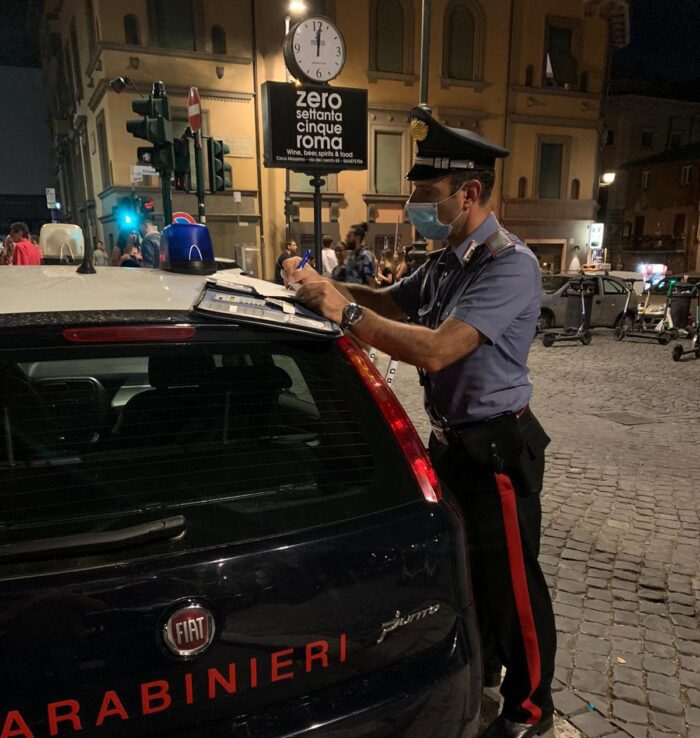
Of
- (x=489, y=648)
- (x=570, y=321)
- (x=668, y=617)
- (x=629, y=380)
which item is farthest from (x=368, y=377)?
(x=570, y=321)

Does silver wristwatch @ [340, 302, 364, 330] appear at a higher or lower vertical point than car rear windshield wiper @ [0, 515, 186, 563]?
higher

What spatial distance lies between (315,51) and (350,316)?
269 inches

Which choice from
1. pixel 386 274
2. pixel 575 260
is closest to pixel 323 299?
pixel 386 274

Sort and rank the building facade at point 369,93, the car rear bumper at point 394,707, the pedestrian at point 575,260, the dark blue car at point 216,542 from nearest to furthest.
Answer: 1. the dark blue car at point 216,542
2. the car rear bumper at point 394,707
3. the building facade at point 369,93
4. the pedestrian at point 575,260

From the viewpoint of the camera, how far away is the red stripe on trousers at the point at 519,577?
1912 millimetres

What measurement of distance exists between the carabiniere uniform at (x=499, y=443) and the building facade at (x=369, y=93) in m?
18.6

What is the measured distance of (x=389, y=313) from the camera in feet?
8.64

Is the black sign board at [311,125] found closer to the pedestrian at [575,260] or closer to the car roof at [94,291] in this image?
the car roof at [94,291]

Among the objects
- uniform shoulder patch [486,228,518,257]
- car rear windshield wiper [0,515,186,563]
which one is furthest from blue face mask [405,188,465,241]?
car rear windshield wiper [0,515,186,563]

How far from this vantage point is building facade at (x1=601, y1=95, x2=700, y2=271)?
39219 millimetres

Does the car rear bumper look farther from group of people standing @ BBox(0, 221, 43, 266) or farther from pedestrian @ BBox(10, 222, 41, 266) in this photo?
pedestrian @ BBox(10, 222, 41, 266)

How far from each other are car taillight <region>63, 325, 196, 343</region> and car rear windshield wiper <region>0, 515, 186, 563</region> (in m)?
0.40

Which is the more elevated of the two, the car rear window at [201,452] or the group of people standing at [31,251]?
the group of people standing at [31,251]

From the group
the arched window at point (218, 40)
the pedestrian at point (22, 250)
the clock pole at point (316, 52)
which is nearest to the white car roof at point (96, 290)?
the clock pole at point (316, 52)
